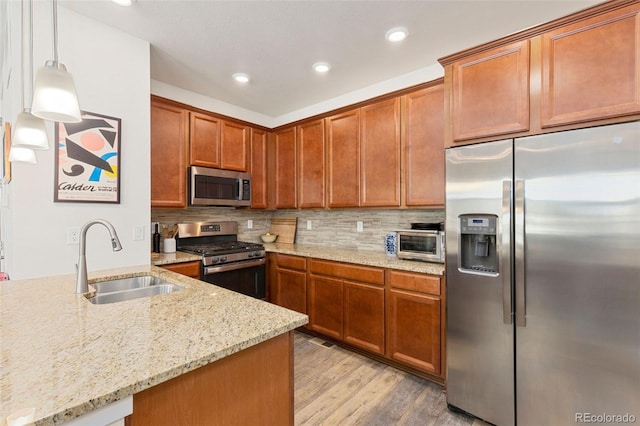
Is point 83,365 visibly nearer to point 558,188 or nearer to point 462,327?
point 462,327

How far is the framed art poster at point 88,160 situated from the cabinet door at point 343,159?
1.96m

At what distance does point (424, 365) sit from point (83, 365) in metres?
2.20

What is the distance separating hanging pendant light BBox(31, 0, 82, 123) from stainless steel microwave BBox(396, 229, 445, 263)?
7.64 feet

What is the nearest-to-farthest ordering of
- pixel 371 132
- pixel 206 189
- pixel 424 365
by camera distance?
1. pixel 424 365
2. pixel 371 132
3. pixel 206 189

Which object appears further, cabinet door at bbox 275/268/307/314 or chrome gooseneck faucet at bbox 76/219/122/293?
cabinet door at bbox 275/268/307/314

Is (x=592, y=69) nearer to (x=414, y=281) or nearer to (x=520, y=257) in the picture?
(x=520, y=257)

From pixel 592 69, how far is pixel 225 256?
9.97 ft

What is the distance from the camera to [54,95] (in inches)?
45.4

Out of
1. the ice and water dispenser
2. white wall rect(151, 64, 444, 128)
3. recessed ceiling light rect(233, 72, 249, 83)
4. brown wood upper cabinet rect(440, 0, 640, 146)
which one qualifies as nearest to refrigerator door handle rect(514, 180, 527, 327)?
the ice and water dispenser

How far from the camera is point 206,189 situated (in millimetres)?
3131

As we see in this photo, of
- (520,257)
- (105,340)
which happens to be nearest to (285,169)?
(520,257)

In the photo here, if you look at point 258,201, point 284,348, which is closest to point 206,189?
point 258,201

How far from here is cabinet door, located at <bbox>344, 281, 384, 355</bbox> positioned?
253cm

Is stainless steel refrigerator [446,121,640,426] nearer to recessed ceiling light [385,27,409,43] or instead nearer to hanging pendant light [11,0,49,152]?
recessed ceiling light [385,27,409,43]
